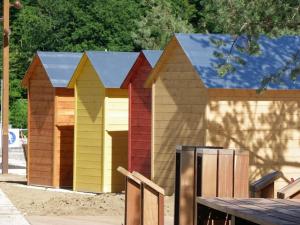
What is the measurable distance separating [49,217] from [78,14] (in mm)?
53649

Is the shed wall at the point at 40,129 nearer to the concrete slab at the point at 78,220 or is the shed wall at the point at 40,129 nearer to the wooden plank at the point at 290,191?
the concrete slab at the point at 78,220

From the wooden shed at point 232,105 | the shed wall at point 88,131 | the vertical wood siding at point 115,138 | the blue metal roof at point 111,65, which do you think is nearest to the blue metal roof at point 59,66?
the shed wall at point 88,131

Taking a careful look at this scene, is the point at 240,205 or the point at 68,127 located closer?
the point at 240,205

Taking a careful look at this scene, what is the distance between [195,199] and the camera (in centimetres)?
918

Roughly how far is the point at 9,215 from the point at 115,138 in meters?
6.80

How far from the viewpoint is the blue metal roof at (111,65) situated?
24.3m

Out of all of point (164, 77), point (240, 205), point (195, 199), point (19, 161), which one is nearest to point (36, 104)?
point (164, 77)

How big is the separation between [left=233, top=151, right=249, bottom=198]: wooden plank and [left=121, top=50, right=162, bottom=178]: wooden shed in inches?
531

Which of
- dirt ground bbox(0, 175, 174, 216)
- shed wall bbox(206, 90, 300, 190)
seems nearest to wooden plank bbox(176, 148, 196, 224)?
dirt ground bbox(0, 175, 174, 216)

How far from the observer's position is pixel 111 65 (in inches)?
987

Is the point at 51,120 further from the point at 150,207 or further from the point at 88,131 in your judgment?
the point at 150,207

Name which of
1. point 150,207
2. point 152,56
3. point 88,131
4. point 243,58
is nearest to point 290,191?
point 150,207

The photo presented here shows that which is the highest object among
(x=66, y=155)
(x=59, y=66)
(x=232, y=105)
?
(x=59, y=66)

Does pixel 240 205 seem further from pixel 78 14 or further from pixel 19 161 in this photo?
pixel 78 14
